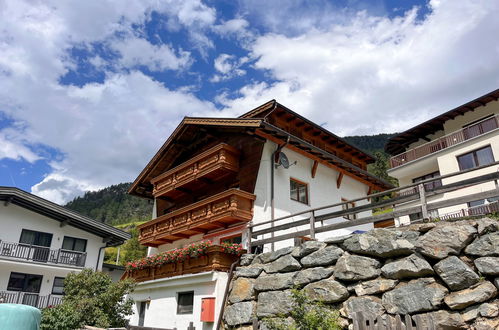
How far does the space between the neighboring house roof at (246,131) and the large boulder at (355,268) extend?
322 inches

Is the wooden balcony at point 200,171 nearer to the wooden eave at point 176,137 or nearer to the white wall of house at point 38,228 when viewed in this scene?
the wooden eave at point 176,137

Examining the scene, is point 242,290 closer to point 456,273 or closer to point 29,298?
point 456,273

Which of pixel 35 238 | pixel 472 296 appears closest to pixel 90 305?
pixel 472 296

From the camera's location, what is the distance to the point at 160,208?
25.2 m

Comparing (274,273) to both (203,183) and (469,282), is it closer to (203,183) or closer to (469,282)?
(469,282)

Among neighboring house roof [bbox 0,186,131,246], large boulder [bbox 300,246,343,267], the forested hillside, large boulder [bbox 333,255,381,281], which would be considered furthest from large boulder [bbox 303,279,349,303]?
the forested hillside

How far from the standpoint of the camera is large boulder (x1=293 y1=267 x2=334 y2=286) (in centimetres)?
1142

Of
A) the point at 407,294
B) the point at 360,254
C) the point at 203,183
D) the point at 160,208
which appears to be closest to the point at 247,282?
the point at 360,254

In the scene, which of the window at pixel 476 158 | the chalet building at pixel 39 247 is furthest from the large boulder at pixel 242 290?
the window at pixel 476 158

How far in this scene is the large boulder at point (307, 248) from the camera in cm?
1214

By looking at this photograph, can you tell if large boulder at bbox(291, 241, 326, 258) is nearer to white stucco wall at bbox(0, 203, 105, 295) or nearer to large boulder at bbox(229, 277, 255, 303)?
large boulder at bbox(229, 277, 255, 303)

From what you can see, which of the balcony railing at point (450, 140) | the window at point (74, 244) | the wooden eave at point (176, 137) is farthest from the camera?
the window at point (74, 244)

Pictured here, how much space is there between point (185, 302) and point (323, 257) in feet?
24.2

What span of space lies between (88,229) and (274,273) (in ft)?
64.1
